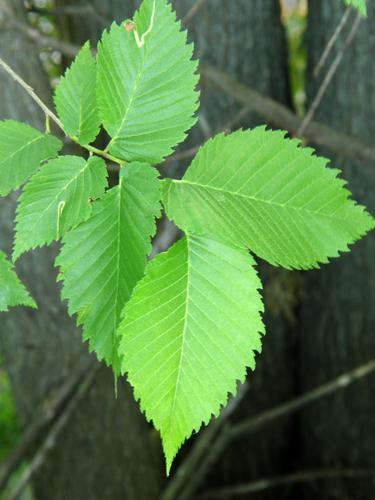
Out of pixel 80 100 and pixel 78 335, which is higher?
pixel 80 100

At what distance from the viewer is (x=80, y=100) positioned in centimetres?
71

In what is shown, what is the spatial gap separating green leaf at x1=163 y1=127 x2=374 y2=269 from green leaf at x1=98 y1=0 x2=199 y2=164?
4 centimetres

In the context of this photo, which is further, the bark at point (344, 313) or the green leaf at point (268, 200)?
the bark at point (344, 313)

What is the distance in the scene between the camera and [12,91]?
5.25ft

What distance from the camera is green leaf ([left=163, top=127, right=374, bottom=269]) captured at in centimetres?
64

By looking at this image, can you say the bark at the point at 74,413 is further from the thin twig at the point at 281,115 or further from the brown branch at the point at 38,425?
the thin twig at the point at 281,115

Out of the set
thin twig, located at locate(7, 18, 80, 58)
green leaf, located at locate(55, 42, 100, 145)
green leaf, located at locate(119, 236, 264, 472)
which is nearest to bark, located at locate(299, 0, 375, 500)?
thin twig, located at locate(7, 18, 80, 58)

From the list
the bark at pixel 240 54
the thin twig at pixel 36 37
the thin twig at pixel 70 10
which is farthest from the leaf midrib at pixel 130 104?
the bark at pixel 240 54

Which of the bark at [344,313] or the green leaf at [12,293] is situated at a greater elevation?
the green leaf at [12,293]

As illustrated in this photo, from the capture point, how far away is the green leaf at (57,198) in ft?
2.10

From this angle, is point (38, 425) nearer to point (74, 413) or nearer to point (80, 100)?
point (74, 413)

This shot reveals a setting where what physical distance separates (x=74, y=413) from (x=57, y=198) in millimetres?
1500

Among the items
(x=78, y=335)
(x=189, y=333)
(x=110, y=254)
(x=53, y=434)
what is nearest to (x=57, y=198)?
(x=110, y=254)

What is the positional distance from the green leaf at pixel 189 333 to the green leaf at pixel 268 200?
29 mm
